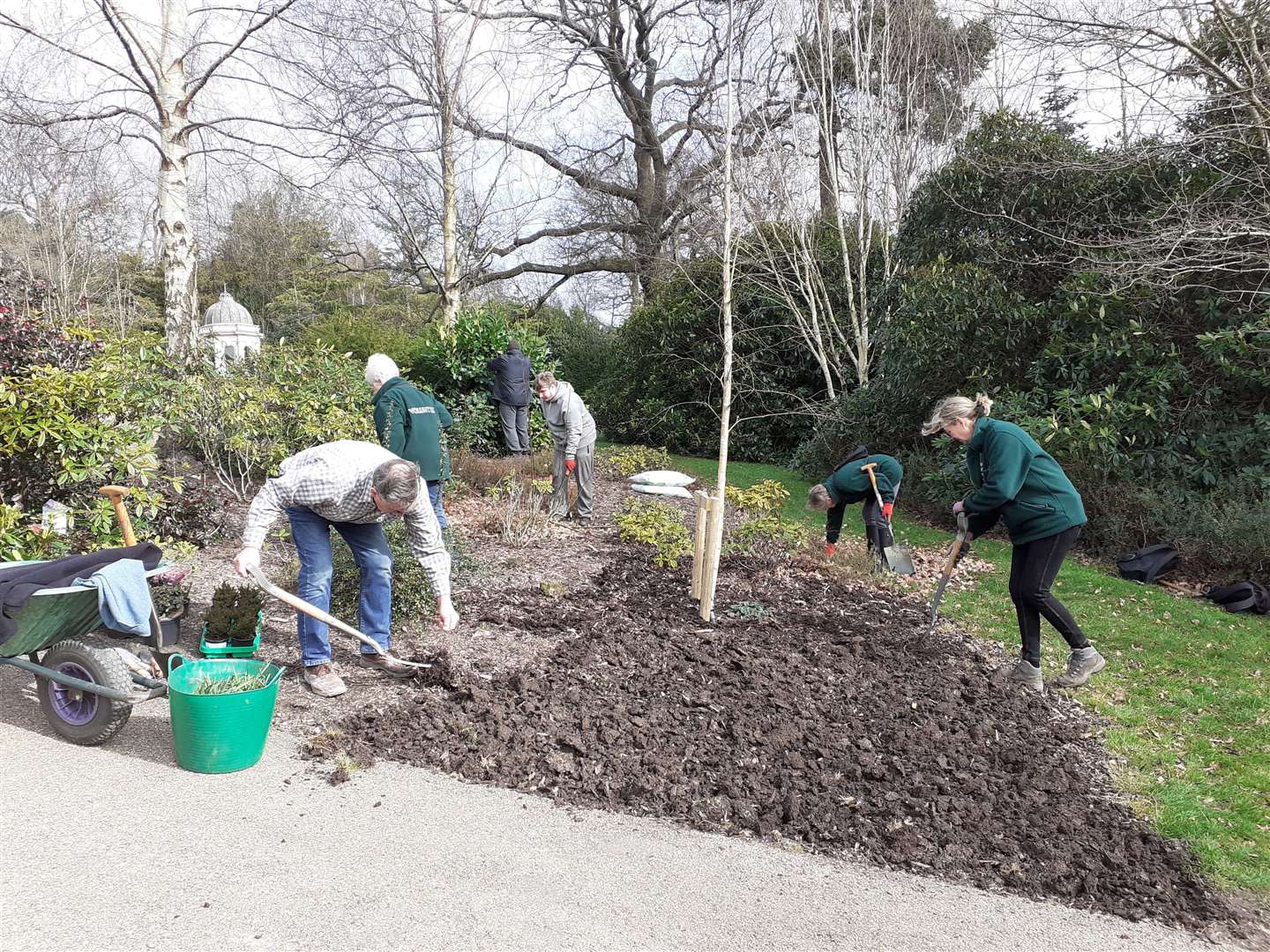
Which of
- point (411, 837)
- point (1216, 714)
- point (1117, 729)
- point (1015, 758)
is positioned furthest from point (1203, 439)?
point (411, 837)

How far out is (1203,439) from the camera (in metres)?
8.48

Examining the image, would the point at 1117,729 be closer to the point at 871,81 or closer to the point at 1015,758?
the point at 1015,758

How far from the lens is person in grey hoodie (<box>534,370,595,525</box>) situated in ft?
27.3

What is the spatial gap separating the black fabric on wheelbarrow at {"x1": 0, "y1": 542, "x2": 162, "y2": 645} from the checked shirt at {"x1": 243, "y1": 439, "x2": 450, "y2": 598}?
1.50ft

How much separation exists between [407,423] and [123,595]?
2.94 metres

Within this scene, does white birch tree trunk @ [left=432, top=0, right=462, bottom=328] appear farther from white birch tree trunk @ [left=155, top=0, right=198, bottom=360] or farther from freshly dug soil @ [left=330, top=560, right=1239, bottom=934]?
freshly dug soil @ [left=330, top=560, right=1239, bottom=934]

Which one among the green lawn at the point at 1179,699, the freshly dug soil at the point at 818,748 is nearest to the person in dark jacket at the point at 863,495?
the green lawn at the point at 1179,699

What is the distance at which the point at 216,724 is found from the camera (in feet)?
10.8

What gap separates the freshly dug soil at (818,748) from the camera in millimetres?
3045

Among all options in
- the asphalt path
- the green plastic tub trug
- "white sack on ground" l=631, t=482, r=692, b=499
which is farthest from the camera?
"white sack on ground" l=631, t=482, r=692, b=499

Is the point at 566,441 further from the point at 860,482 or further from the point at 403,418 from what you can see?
the point at 860,482

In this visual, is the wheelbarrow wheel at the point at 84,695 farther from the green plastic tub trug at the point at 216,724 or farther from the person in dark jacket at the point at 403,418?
the person in dark jacket at the point at 403,418

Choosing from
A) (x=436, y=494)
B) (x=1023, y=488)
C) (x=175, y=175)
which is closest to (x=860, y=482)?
(x=1023, y=488)

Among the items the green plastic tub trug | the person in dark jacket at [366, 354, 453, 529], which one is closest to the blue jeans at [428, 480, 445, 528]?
the person in dark jacket at [366, 354, 453, 529]
